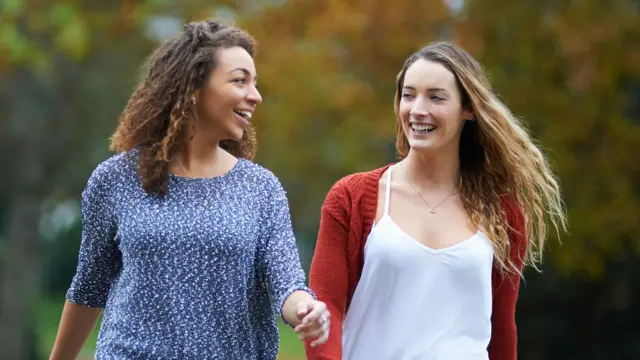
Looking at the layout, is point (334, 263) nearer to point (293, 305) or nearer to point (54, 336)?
point (293, 305)

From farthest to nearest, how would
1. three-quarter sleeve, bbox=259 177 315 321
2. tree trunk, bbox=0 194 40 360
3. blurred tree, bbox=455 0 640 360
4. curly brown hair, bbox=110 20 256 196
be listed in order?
tree trunk, bbox=0 194 40 360
blurred tree, bbox=455 0 640 360
curly brown hair, bbox=110 20 256 196
three-quarter sleeve, bbox=259 177 315 321

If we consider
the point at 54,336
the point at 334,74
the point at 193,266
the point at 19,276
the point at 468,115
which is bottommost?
the point at 193,266

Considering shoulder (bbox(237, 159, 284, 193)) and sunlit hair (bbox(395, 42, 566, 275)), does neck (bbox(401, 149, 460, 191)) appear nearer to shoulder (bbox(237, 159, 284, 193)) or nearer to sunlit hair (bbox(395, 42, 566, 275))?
sunlit hair (bbox(395, 42, 566, 275))

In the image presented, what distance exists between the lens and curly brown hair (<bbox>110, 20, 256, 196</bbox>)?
4.51m

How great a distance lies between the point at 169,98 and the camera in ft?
15.0

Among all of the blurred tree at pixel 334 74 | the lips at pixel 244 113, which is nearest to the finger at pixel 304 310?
the lips at pixel 244 113

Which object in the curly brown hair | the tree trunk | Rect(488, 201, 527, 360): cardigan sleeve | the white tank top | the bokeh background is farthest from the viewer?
the tree trunk

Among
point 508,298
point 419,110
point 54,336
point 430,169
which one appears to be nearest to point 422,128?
point 419,110

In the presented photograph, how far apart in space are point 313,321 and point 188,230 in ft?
2.01

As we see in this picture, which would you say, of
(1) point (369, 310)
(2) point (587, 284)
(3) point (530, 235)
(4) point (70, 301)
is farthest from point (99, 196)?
(2) point (587, 284)

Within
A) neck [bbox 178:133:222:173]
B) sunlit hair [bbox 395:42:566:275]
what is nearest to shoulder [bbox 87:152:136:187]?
neck [bbox 178:133:222:173]

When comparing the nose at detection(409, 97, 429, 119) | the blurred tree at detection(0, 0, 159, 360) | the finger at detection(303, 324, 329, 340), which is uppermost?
the blurred tree at detection(0, 0, 159, 360)

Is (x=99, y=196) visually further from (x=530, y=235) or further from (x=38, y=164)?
(x=38, y=164)

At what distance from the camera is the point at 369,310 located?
486 centimetres
